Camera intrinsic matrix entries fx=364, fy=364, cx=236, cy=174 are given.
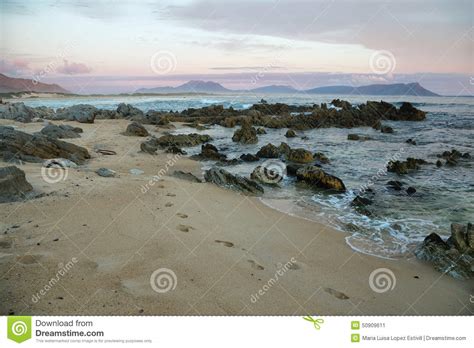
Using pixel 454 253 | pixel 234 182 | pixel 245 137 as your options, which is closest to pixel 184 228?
→ pixel 234 182

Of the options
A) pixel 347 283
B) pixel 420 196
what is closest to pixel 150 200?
pixel 347 283

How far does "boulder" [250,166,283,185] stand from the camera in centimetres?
1073

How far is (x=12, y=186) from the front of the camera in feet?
21.4

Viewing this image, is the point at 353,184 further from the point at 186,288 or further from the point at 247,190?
the point at 186,288

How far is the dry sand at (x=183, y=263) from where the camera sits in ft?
13.1

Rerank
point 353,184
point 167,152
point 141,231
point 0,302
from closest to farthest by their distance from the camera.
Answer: point 0,302 < point 141,231 < point 353,184 < point 167,152

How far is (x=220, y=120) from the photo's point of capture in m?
30.5

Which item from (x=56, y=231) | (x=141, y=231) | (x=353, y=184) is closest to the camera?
(x=56, y=231)

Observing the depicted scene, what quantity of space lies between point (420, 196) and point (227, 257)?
6.65m

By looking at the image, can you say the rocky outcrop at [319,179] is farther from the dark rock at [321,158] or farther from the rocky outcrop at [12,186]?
the rocky outcrop at [12,186]

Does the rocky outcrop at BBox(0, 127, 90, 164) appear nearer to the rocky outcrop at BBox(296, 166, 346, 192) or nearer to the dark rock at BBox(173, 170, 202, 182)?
the dark rock at BBox(173, 170, 202, 182)

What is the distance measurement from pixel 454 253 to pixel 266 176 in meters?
5.89

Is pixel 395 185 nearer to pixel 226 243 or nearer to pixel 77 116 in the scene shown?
pixel 226 243
